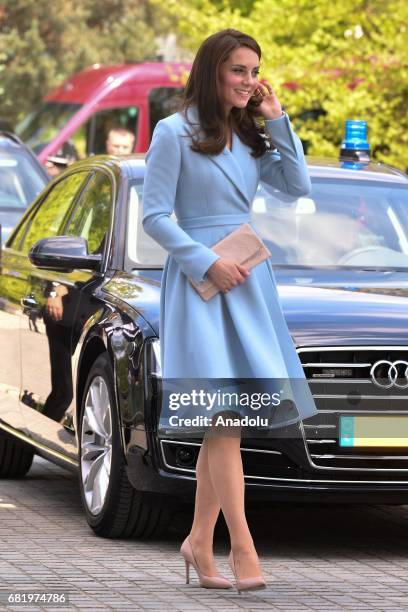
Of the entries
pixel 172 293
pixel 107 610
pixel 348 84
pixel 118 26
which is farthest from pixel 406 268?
pixel 118 26

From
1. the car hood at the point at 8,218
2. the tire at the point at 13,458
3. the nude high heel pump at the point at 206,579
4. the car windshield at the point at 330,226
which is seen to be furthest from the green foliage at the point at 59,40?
the nude high heel pump at the point at 206,579

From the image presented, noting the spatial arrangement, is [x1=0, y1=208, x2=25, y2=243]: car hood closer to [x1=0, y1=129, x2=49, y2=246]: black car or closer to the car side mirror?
[x1=0, y1=129, x2=49, y2=246]: black car

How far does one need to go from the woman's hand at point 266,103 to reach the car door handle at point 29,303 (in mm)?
2537

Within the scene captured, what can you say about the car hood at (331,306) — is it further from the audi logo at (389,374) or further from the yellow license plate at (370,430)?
the yellow license plate at (370,430)

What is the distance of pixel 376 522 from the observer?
8.20m

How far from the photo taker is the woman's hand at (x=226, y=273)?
5945 mm

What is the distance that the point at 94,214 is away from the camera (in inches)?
336

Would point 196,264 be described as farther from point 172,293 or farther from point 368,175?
point 368,175

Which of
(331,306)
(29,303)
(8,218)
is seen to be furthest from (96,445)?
(8,218)

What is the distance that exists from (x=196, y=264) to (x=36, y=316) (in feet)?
8.54

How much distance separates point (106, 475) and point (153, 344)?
0.72 m

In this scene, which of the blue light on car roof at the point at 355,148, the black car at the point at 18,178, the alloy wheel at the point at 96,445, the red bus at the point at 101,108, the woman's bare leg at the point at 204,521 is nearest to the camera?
the woman's bare leg at the point at 204,521

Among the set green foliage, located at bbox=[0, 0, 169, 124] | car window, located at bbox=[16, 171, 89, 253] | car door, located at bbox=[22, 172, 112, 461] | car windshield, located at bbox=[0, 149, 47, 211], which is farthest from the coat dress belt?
green foliage, located at bbox=[0, 0, 169, 124]

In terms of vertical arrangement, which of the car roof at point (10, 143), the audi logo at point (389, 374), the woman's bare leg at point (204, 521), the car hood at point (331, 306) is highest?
the car roof at point (10, 143)
